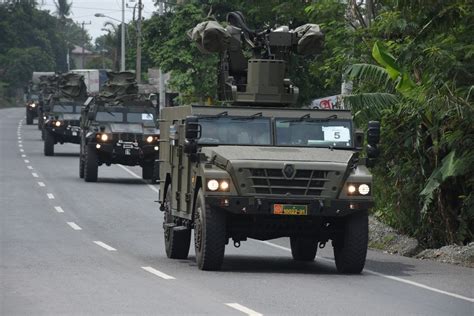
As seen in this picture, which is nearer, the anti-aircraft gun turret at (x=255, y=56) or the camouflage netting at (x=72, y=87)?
the anti-aircraft gun turret at (x=255, y=56)

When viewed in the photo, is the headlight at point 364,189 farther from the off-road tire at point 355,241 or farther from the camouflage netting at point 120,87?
the camouflage netting at point 120,87

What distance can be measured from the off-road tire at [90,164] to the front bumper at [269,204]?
22.1m

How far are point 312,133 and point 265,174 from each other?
5.09ft

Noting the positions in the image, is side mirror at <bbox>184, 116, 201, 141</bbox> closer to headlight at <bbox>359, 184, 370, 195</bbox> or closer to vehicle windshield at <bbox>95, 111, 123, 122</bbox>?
headlight at <bbox>359, 184, 370, 195</bbox>

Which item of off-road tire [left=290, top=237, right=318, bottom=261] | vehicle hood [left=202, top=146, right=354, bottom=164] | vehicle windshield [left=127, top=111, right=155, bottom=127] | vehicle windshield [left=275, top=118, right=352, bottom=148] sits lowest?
off-road tire [left=290, top=237, right=318, bottom=261]

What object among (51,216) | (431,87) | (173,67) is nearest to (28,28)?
(173,67)

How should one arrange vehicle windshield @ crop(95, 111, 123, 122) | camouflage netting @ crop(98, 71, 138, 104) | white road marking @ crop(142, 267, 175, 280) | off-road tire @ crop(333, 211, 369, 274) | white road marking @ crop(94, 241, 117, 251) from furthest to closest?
camouflage netting @ crop(98, 71, 138, 104) < vehicle windshield @ crop(95, 111, 123, 122) < white road marking @ crop(94, 241, 117, 251) < off-road tire @ crop(333, 211, 369, 274) < white road marking @ crop(142, 267, 175, 280)

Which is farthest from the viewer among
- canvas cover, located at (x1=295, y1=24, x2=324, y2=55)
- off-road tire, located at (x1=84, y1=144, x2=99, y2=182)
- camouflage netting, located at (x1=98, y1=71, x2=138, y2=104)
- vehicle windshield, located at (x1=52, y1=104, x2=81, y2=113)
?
vehicle windshield, located at (x1=52, y1=104, x2=81, y2=113)

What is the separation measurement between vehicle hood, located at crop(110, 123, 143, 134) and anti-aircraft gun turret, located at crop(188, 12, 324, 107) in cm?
1791

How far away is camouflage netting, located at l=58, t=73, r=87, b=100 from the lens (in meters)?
56.5

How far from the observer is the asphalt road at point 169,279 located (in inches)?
522

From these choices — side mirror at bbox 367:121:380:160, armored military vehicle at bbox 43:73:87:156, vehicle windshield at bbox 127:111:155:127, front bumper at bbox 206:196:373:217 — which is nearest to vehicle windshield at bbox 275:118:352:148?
side mirror at bbox 367:121:380:160

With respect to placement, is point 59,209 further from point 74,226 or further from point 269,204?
point 269,204

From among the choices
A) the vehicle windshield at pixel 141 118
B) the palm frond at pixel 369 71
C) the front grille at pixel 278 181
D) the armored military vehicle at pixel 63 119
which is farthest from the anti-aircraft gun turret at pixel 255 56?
the armored military vehicle at pixel 63 119
